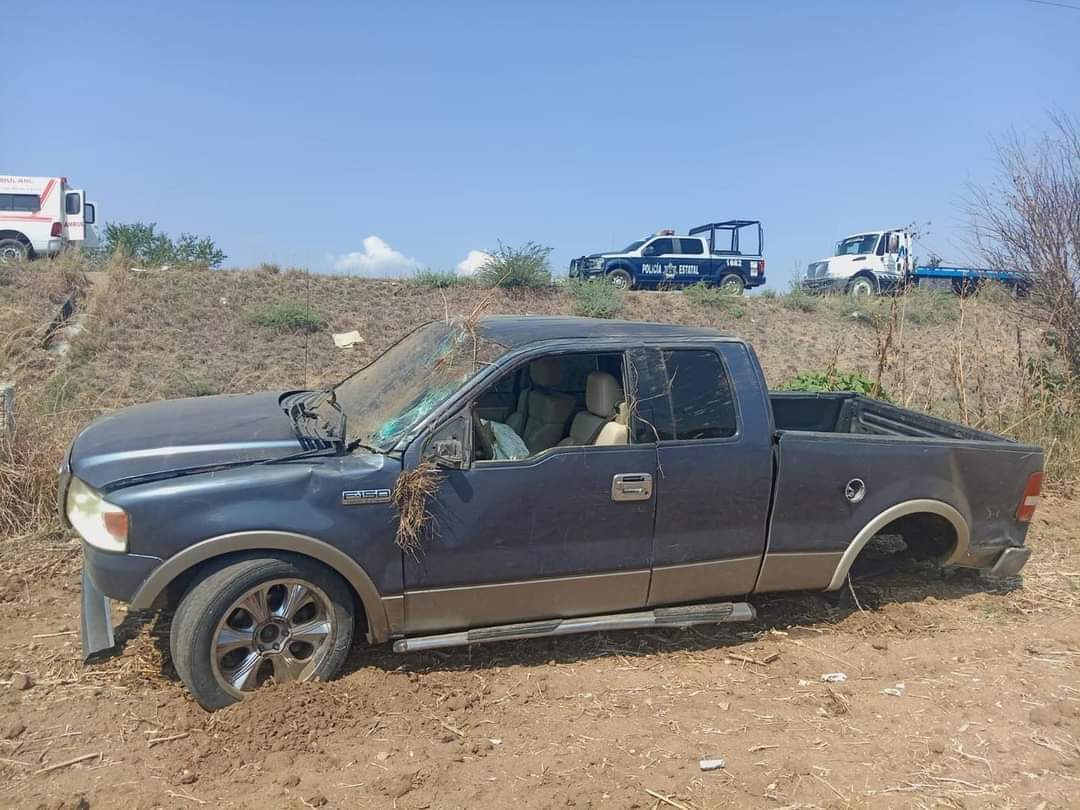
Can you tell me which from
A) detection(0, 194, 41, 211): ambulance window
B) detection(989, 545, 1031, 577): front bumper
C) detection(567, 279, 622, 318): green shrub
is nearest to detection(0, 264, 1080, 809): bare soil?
detection(989, 545, 1031, 577): front bumper

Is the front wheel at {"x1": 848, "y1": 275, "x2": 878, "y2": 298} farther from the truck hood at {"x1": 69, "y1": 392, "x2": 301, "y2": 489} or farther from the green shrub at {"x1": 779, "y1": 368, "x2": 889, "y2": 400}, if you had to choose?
the truck hood at {"x1": 69, "y1": 392, "x2": 301, "y2": 489}

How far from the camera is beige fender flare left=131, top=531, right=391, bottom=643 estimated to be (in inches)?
130

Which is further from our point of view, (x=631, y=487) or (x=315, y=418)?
(x=315, y=418)

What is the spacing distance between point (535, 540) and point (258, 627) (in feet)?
4.28

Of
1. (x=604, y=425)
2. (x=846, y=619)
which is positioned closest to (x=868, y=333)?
(x=846, y=619)

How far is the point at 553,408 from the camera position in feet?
15.1

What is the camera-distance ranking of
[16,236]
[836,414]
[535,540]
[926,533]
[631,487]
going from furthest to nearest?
[16,236] < [836,414] < [926,533] < [631,487] < [535,540]

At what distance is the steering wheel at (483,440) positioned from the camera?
3.82 m

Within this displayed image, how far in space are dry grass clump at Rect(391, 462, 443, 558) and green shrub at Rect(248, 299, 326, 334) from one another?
11.2m

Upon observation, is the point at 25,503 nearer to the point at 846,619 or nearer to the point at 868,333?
the point at 846,619

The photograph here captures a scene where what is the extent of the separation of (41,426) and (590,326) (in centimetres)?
415

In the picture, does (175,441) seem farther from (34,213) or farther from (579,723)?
(34,213)

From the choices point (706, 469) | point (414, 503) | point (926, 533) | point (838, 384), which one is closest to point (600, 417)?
point (706, 469)

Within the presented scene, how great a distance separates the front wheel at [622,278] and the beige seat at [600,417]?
16.3 metres
